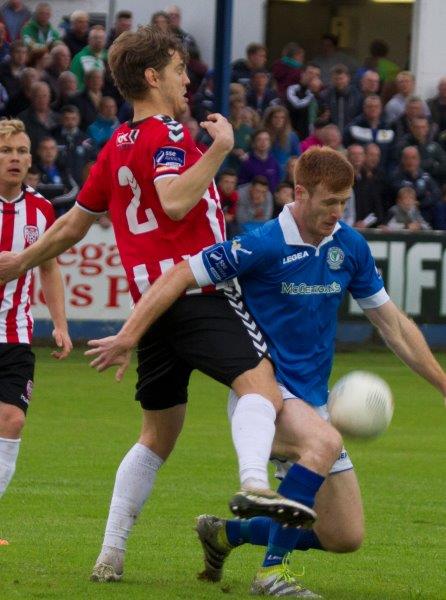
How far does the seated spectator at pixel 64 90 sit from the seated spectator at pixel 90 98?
65mm

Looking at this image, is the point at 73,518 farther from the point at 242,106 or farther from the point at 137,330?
the point at 242,106

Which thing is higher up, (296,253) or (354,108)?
(296,253)

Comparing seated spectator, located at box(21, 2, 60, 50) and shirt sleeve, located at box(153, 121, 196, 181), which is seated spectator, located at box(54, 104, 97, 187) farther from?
shirt sleeve, located at box(153, 121, 196, 181)

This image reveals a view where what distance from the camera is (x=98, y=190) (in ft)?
21.7

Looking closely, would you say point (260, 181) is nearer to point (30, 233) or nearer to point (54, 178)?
point (54, 178)

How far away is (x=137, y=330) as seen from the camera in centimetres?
597

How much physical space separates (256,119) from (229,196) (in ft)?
6.17

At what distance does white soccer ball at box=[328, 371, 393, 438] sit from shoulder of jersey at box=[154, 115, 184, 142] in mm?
1198

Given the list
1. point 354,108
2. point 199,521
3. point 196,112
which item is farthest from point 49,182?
point 199,521

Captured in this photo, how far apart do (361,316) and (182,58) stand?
11.5m

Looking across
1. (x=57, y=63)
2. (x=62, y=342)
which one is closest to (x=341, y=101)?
(x=57, y=63)

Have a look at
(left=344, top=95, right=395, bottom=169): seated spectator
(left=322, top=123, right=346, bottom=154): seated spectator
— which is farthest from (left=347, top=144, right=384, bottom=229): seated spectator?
(left=344, top=95, right=395, bottom=169): seated spectator

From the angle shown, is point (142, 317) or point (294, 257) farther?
point (294, 257)

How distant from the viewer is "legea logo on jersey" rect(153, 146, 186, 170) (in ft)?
20.2
